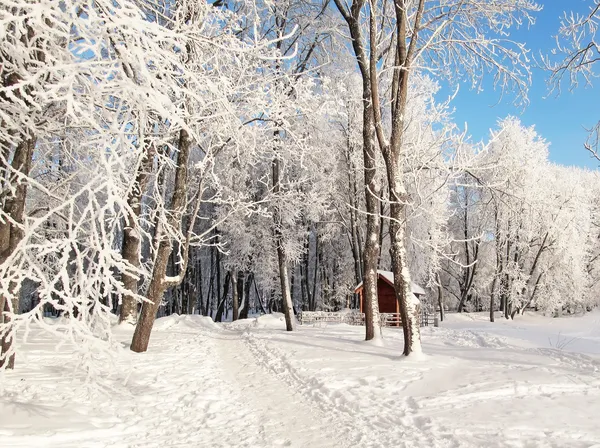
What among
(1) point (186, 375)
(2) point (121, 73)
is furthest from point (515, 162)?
(2) point (121, 73)

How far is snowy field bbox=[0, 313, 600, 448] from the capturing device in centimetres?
471

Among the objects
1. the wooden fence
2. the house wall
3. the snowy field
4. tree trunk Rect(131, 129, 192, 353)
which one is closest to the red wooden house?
the house wall

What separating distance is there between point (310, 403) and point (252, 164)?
703 cm

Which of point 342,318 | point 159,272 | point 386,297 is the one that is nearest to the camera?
point 159,272

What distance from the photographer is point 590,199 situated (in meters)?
38.5

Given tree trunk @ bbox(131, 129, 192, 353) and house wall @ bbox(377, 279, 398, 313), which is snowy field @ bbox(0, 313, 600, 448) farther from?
house wall @ bbox(377, 279, 398, 313)

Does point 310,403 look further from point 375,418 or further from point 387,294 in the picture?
point 387,294

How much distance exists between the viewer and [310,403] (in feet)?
20.6

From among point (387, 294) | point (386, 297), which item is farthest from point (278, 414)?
point (386, 297)

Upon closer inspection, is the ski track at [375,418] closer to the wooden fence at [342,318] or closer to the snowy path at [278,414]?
the snowy path at [278,414]

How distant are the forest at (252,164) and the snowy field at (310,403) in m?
0.97

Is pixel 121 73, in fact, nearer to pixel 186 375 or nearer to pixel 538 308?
pixel 186 375

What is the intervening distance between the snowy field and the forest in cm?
97

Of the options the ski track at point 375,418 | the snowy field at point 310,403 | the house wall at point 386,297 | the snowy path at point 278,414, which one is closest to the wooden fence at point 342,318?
the house wall at point 386,297
